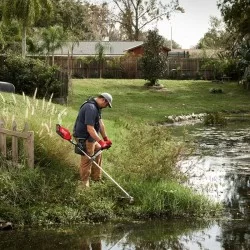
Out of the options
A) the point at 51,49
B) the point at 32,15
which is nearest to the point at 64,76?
the point at 32,15

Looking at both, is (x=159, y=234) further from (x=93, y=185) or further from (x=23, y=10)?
(x=23, y=10)

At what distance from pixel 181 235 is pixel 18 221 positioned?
2.41 metres

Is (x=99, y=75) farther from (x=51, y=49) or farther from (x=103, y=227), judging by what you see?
(x=103, y=227)

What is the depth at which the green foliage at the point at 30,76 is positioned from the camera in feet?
78.5

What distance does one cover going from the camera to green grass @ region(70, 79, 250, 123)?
1157 inches

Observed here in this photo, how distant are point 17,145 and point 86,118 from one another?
1356 mm

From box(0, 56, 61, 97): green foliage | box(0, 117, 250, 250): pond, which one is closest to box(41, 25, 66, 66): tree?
box(0, 56, 61, 97): green foliage

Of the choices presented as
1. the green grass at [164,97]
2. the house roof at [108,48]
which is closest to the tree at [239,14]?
the green grass at [164,97]

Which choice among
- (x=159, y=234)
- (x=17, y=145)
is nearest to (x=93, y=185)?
(x=17, y=145)

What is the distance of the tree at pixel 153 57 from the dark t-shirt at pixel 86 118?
29871mm

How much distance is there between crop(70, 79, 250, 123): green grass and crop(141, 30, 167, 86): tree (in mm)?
1365

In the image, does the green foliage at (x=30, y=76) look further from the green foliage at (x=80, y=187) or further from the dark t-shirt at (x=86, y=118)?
the dark t-shirt at (x=86, y=118)

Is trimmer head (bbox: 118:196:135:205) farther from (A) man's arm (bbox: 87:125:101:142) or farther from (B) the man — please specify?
(A) man's arm (bbox: 87:125:101:142)

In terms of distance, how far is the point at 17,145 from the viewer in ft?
32.2
